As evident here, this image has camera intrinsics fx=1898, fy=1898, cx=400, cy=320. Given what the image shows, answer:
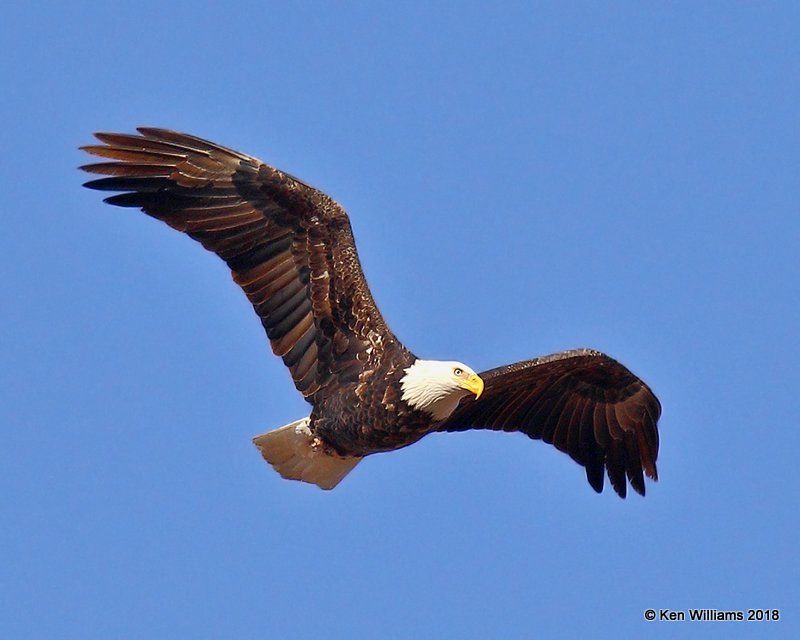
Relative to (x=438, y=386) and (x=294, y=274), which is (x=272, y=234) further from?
(x=438, y=386)

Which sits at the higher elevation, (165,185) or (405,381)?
(165,185)

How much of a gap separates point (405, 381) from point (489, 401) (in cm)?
241

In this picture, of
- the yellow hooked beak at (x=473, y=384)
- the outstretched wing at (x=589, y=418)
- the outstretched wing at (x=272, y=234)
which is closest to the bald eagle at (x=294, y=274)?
the outstretched wing at (x=272, y=234)

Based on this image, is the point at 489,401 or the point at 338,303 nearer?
the point at 338,303

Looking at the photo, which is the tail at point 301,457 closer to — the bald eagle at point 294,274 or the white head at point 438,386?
the bald eagle at point 294,274

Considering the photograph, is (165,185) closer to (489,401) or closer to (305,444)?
(305,444)

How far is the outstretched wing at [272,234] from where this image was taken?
1817cm

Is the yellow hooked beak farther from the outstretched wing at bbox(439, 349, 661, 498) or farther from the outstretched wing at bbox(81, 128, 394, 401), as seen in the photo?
the outstretched wing at bbox(439, 349, 661, 498)

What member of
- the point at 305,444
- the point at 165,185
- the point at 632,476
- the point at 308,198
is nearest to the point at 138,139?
the point at 165,185

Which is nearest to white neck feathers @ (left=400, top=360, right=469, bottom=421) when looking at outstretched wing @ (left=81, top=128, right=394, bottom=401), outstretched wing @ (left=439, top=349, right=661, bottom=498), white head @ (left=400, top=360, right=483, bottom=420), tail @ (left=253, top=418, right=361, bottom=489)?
white head @ (left=400, top=360, right=483, bottom=420)

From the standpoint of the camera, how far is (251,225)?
18.3 meters

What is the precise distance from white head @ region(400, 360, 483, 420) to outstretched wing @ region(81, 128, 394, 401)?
0.76 metres

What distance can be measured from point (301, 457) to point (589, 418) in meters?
3.31

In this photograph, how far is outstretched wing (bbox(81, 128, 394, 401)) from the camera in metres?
18.2
